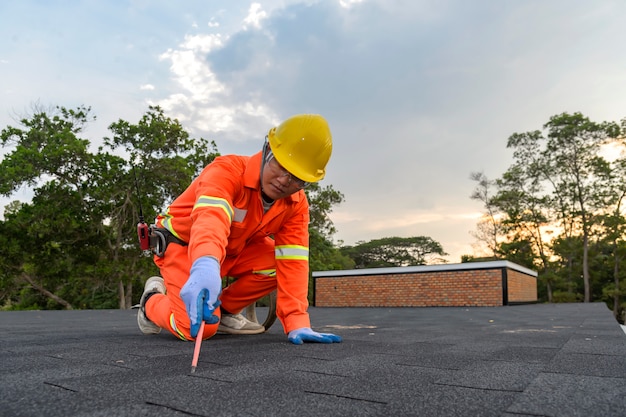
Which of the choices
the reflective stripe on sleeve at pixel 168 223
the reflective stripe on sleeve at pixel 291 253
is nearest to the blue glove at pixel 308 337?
the reflective stripe on sleeve at pixel 291 253

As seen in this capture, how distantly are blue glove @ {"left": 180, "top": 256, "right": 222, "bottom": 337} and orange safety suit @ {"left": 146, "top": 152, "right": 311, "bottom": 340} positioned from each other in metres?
0.18

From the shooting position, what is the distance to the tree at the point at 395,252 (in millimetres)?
37125

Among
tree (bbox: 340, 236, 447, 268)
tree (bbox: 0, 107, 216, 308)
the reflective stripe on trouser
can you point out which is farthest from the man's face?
tree (bbox: 340, 236, 447, 268)

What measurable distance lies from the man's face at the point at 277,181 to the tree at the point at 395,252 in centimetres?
3540

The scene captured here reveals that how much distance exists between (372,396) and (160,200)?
43.9 ft

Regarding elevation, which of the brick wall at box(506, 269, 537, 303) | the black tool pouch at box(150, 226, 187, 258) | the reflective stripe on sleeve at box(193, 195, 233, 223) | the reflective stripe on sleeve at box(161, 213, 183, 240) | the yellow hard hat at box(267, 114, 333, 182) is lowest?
the brick wall at box(506, 269, 537, 303)

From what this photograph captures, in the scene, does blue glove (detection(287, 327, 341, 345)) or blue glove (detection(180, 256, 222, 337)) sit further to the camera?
blue glove (detection(287, 327, 341, 345))

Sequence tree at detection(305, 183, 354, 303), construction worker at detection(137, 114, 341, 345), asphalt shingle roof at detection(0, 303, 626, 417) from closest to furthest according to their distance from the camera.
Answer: asphalt shingle roof at detection(0, 303, 626, 417) < construction worker at detection(137, 114, 341, 345) < tree at detection(305, 183, 354, 303)

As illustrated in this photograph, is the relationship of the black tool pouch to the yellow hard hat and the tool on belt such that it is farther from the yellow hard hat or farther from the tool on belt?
the yellow hard hat

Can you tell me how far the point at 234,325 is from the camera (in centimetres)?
234

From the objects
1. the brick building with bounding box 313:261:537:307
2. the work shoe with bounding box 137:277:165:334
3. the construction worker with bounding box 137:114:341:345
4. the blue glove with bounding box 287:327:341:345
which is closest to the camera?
the construction worker with bounding box 137:114:341:345

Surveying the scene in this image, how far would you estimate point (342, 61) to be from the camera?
34.9 feet

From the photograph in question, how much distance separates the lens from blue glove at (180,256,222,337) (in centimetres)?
131

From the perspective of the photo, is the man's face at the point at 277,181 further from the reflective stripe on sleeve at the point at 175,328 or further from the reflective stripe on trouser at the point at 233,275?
the reflective stripe on sleeve at the point at 175,328
